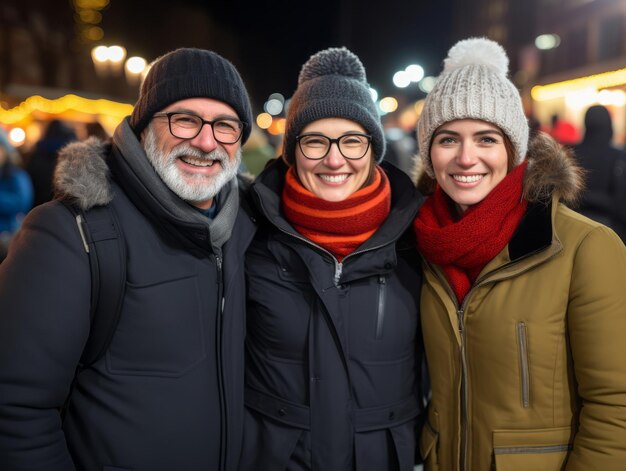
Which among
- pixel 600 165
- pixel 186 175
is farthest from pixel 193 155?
pixel 600 165

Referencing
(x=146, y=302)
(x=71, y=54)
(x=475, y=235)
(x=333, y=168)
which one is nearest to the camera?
(x=146, y=302)

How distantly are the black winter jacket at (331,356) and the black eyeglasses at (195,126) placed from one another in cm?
47

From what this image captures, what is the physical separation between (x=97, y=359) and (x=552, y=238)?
1.90m

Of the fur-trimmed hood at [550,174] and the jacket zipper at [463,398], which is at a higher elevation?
the fur-trimmed hood at [550,174]

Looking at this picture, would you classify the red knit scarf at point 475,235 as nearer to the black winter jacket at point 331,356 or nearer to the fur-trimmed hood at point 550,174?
the fur-trimmed hood at point 550,174

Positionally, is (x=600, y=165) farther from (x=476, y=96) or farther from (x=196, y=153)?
(x=196, y=153)

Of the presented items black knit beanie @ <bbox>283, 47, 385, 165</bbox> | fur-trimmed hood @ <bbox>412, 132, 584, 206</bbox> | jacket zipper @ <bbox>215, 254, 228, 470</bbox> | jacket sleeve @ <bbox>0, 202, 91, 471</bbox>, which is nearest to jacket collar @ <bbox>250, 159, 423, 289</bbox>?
black knit beanie @ <bbox>283, 47, 385, 165</bbox>

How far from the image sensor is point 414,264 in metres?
2.62

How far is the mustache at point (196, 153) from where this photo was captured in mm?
2338

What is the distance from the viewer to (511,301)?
2094 mm

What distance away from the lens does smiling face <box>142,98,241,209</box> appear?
2312 mm

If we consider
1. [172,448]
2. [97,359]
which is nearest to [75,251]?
[97,359]

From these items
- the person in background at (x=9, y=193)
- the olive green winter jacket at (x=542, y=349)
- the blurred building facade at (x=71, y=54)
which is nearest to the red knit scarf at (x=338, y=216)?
the olive green winter jacket at (x=542, y=349)

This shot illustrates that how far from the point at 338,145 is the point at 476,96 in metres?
0.73
